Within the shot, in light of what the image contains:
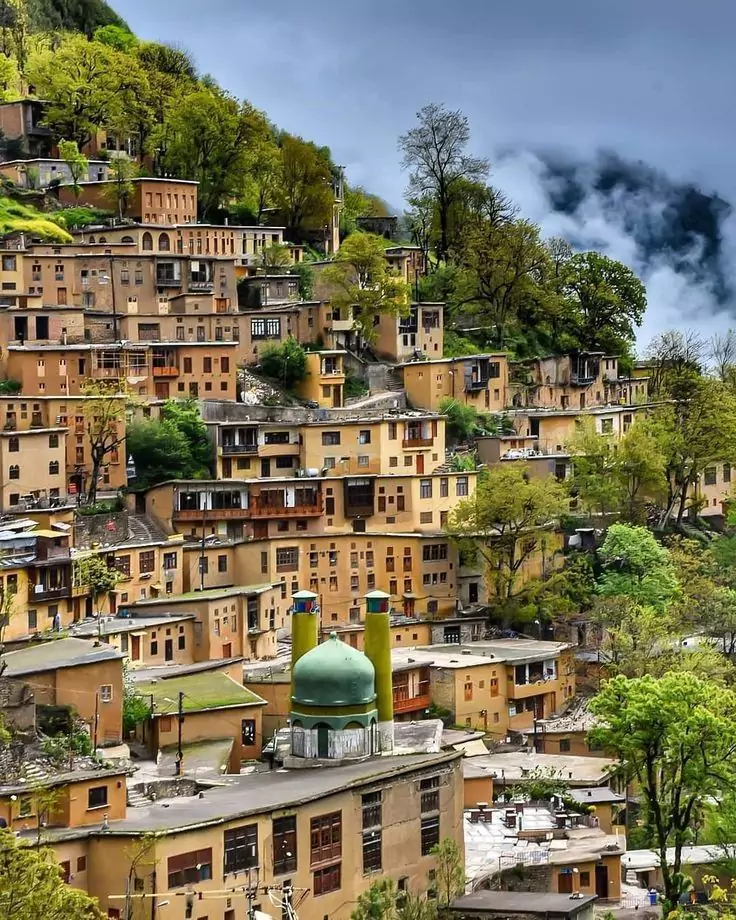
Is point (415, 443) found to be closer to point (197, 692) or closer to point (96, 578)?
point (96, 578)

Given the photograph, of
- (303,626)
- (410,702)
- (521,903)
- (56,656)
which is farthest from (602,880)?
(56,656)

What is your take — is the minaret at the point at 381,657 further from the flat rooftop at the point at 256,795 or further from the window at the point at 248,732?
the window at the point at 248,732

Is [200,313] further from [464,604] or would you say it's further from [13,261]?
[464,604]

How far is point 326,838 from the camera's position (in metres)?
54.1

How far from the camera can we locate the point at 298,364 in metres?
87.1

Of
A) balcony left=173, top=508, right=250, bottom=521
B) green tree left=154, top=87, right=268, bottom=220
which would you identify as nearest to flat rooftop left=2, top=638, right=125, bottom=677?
balcony left=173, top=508, right=250, bottom=521

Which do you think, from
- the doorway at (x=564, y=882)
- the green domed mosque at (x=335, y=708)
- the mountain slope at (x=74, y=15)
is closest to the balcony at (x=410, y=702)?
the green domed mosque at (x=335, y=708)

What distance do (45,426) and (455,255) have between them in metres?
33.1

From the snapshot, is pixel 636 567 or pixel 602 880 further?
pixel 636 567

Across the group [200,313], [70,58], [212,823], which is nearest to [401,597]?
[200,313]

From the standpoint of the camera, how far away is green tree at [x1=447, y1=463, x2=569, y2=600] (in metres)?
77.7

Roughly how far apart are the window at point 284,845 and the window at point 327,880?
924mm

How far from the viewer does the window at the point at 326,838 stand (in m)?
53.8

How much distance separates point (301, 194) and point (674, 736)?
49.8 metres
